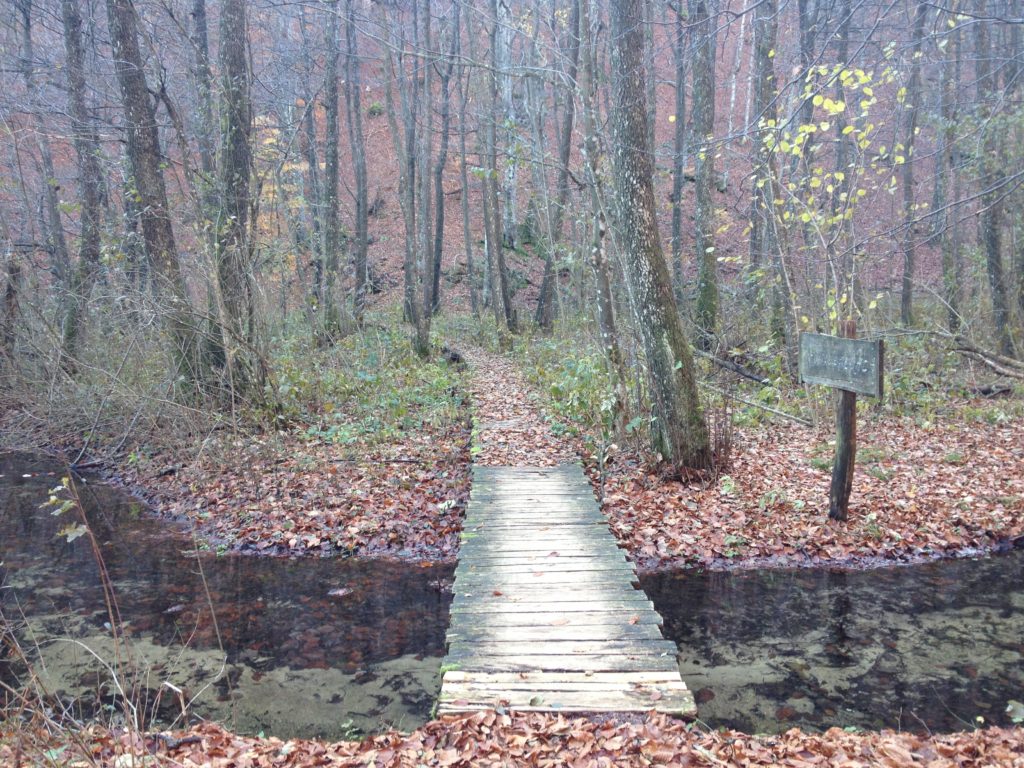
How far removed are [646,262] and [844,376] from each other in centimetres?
254

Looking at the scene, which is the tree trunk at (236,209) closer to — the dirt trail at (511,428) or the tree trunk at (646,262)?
Result: the dirt trail at (511,428)

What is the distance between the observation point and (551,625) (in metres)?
4.89

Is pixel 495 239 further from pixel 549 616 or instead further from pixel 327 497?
pixel 549 616

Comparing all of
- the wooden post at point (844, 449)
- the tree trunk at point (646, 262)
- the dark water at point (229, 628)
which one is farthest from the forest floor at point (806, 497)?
the dark water at point (229, 628)

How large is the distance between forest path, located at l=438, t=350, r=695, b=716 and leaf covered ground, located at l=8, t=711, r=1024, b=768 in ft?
0.56

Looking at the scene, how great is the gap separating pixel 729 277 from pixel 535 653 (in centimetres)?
2751

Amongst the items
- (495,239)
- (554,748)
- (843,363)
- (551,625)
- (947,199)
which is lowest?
(554,748)

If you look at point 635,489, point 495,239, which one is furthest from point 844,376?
point 495,239

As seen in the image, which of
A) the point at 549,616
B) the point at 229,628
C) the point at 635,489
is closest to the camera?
the point at 549,616

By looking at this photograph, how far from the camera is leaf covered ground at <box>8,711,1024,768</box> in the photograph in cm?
353

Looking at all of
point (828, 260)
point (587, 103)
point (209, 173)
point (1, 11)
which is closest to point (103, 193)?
point (209, 173)

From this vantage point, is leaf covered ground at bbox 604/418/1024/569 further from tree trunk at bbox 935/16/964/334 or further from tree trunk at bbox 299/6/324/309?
tree trunk at bbox 299/6/324/309

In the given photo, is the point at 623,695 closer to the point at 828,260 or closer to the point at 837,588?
the point at 837,588

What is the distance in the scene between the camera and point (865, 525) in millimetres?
7555
